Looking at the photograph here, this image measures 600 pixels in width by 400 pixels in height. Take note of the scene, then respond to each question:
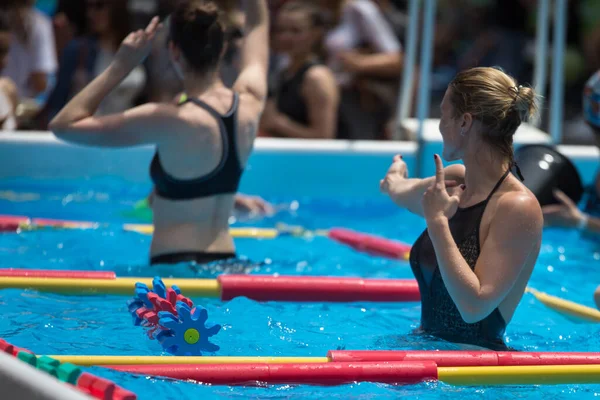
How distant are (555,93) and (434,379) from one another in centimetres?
491

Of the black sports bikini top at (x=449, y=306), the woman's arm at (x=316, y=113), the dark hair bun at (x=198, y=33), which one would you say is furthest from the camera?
the woman's arm at (x=316, y=113)

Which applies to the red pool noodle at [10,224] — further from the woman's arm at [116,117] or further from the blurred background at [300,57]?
the blurred background at [300,57]

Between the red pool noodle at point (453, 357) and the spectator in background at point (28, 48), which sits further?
the spectator in background at point (28, 48)

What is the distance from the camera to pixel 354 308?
14.3 feet

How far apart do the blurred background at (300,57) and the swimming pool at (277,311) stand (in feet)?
3.80

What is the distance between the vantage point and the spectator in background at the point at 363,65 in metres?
8.15

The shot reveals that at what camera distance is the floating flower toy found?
318cm

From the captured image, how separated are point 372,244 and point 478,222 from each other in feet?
7.79

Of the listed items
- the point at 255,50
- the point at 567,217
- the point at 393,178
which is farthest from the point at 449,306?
the point at 567,217

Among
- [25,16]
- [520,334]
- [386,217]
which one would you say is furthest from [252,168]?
[520,334]

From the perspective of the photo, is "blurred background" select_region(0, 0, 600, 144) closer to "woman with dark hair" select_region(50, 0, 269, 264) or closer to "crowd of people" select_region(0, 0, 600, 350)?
"crowd of people" select_region(0, 0, 600, 350)

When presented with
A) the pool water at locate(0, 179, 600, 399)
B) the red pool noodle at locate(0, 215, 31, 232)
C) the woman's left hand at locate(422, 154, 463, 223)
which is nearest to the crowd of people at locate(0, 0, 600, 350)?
the woman's left hand at locate(422, 154, 463, 223)

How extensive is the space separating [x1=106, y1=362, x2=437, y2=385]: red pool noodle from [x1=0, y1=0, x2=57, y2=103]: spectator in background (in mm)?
6353

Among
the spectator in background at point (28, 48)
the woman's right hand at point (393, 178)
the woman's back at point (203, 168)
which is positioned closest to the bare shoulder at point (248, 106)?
the woman's back at point (203, 168)
